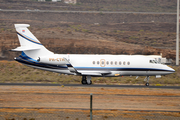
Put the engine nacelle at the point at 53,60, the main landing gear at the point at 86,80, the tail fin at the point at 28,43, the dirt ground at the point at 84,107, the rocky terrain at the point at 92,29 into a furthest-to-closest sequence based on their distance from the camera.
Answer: the rocky terrain at the point at 92,29, the tail fin at the point at 28,43, the main landing gear at the point at 86,80, the engine nacelle at the point at 53,60, the dirt ground at the point at 84,107

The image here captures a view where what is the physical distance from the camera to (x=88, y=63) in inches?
1026

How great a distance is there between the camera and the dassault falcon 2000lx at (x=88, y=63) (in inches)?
1023

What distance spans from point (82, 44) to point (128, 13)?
140 ft

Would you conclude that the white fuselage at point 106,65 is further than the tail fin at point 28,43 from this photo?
No

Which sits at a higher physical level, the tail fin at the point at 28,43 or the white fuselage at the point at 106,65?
the tail fin at the point at 28,43

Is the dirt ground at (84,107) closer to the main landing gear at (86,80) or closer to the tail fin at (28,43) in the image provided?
the main landing gear at (86,80)

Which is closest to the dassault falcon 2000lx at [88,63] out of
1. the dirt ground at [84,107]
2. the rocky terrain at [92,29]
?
the dirt ground at [84,107]

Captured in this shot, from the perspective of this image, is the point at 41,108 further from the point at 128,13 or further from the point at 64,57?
the point at 128,13

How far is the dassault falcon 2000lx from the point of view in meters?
26.0

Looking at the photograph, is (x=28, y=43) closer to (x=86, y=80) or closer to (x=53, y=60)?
(x=53, y=60)

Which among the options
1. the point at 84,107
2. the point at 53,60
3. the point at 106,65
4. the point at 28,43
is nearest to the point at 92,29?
the point at 28,43

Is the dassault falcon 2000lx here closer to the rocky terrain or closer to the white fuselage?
the white fuselage

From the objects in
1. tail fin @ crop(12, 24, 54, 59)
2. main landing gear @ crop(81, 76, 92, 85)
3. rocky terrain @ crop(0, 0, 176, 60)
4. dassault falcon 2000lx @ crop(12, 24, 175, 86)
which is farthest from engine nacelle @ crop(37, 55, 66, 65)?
rocky terrain @ crop(0, 0, 176, 60)

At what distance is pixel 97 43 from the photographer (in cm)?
5828
